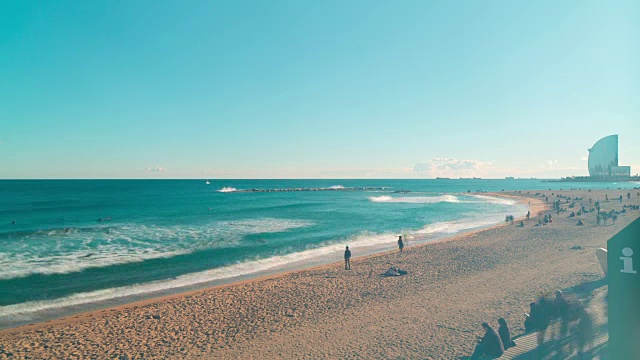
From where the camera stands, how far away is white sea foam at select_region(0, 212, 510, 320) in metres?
16.0

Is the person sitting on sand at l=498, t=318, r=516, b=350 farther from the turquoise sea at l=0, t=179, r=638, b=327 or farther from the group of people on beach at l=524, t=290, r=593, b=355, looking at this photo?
the turquoise sea at l=0, t=179, r=638, b=327

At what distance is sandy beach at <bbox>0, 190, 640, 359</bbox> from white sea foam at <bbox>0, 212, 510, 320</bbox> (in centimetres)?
243

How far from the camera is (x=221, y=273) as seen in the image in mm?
21625

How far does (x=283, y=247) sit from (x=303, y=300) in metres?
14.1

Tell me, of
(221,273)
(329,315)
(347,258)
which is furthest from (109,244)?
(329,315)

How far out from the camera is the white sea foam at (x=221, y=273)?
52.6 ft

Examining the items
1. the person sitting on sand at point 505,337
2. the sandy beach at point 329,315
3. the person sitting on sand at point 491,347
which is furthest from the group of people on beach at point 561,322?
the sandy beach at point 329,315

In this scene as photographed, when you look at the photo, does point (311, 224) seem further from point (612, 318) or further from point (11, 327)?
point (612, 318)

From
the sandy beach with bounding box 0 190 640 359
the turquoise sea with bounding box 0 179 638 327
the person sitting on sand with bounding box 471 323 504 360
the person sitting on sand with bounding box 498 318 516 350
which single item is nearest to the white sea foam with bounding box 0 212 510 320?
the turquoise sea with bounding box 0 179 638 327

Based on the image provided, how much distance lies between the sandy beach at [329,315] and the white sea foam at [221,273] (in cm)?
243

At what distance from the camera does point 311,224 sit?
43.3 m

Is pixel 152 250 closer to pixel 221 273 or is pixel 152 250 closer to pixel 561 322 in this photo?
pixel 221 273

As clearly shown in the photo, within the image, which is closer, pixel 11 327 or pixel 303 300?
pixel 11 327

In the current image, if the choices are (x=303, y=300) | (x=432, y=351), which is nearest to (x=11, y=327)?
(x=303, y=300)
